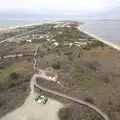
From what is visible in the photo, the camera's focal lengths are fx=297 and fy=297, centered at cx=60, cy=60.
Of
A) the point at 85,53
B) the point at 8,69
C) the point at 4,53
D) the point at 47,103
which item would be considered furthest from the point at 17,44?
the point at 47,103

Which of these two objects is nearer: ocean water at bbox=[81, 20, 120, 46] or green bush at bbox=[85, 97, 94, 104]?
green bush at bbox=[85, 97, 94, 104]

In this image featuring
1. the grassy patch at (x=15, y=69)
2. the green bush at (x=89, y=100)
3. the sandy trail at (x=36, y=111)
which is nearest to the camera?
the sandy trail at (x=36, y=111)

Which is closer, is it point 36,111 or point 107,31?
point 36,111

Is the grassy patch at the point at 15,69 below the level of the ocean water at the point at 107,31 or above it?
above

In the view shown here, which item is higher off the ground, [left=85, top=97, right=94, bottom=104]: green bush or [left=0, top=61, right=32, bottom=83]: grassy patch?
[left=85, top=97, right=94, bottom=104]: green bush

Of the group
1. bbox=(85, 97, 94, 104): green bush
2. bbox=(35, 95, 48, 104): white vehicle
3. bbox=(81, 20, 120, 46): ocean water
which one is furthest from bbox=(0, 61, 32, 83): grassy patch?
bbox=(81, 20, 120, 46): ocean water

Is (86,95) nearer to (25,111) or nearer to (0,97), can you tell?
(25,111)

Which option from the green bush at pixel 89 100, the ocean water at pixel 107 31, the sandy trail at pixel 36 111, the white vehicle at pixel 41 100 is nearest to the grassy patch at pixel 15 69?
the white vehicle at pixel 41 100

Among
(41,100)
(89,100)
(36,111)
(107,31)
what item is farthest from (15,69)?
(107,31)

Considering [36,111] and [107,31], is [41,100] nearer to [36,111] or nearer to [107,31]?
[36,111]

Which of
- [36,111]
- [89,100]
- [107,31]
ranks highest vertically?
[89,100]

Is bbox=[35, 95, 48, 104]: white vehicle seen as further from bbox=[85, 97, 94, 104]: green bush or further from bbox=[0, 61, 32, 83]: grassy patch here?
bbox=[0, 61, 32, 83]: grassy patch

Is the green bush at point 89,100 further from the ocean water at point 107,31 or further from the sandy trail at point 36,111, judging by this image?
the ocean water at point 107,31
